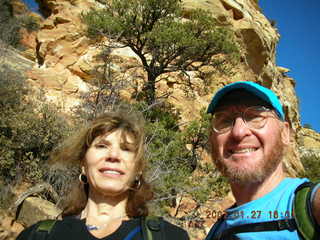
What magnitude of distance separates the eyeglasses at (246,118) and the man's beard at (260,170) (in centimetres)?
16

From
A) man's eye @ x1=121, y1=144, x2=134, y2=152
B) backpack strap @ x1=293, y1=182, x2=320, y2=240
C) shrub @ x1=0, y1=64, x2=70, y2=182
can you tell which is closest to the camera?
backpack strap @ x1=293, y1=182, x2=320, y2=240

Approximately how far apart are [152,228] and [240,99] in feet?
3.10

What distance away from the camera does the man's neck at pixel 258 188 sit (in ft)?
5.18

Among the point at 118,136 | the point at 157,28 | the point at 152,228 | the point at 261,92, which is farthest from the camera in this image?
the point at 157,28

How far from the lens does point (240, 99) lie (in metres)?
1.81

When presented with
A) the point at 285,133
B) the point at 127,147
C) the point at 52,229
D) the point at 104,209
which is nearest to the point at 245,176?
the point at 285,133

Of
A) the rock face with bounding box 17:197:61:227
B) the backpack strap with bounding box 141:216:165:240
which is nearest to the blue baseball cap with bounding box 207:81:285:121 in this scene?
the backpack strap with bounding box 141:216:165:240

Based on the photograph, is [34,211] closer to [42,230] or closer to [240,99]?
[42,230]

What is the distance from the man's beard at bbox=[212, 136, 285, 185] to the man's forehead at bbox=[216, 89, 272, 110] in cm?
25

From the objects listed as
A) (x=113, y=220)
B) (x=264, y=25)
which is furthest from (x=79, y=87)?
(x=264, y=25)

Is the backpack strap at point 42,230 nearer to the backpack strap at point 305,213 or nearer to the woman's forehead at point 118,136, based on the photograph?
the woman's forehead at point 118,136

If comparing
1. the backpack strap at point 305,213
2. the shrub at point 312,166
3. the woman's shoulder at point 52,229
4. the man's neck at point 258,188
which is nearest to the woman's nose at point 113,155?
the woman's shoulder at point 52,229

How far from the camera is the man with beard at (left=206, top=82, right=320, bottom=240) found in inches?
47.1

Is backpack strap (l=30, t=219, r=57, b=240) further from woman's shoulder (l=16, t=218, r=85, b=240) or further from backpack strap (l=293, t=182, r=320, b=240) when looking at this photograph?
backpack strap (l=293, t=182, r=320, b=240)
